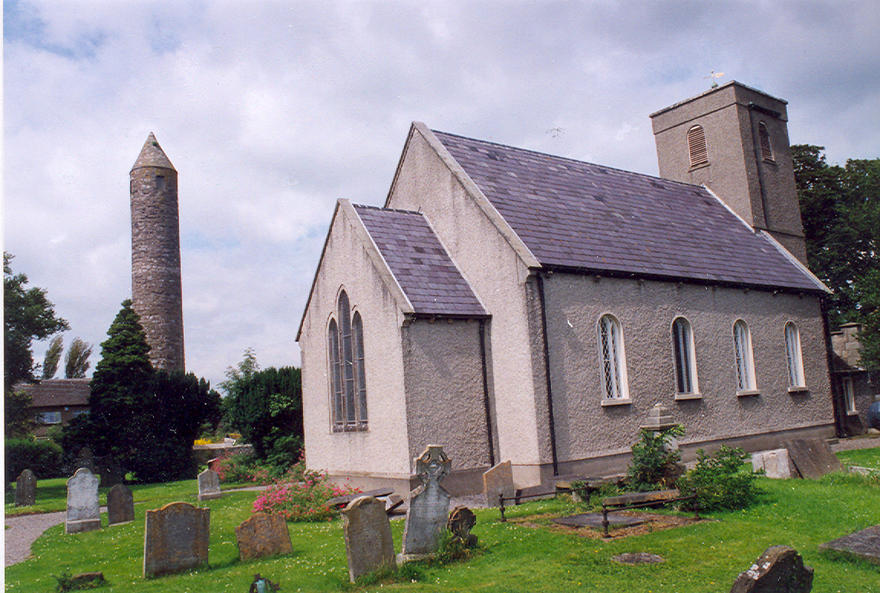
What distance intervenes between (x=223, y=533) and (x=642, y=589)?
9.43 m

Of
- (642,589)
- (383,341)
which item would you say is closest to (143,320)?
(383,341)

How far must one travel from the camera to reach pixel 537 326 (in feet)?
55.4

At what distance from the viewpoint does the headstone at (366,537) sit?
930 centimetres

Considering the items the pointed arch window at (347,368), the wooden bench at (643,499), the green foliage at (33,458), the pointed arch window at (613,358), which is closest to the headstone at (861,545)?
the wooden bench at (643,499)

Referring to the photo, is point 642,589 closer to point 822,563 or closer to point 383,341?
point 822,563

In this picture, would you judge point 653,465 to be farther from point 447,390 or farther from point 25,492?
point 25,492

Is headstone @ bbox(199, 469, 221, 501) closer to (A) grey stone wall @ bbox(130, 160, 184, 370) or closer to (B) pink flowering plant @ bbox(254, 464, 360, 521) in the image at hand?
(B) pink flowering plant @ bbox(254, 464, 360, 521)

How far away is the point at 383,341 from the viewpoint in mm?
17375

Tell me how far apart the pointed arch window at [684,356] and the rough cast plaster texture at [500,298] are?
216 inches

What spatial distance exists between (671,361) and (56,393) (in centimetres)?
5242

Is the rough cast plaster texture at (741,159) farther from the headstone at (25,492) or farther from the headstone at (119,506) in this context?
the headstone at (25,492)

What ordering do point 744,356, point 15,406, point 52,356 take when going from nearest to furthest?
1. point 744,356
2. point 15,406
3. point 52,356

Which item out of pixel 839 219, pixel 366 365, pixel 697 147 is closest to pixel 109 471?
pixel 366 365

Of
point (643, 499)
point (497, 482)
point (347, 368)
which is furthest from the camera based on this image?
point (347, 368)
